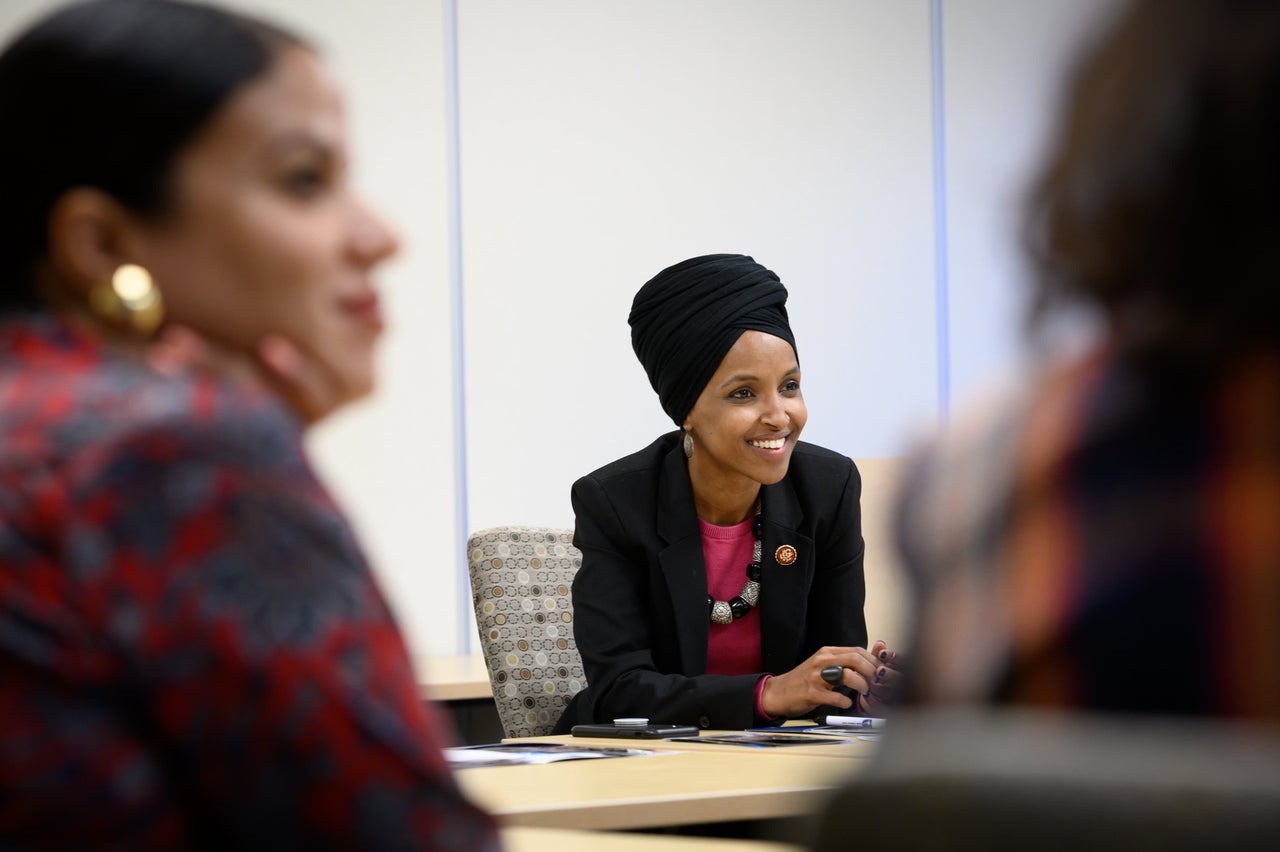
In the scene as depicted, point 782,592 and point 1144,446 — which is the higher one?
point 1144,446

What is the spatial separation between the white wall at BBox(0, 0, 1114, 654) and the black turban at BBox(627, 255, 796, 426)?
1.76m

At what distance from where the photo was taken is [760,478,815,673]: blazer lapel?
3.05 meters

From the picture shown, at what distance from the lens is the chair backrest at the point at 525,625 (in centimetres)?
322

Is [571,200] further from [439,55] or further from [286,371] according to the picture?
[286,371]

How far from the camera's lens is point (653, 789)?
5.69 feet

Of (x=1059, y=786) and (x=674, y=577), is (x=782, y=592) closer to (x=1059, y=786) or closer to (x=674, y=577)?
(x=674, y=577)

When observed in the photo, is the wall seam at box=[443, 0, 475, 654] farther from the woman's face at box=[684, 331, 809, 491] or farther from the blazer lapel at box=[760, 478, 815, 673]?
the blazer lapel at box=[760, 478, 815, 673]

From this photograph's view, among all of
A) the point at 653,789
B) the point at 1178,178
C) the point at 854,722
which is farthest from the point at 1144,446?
the point at 854,722

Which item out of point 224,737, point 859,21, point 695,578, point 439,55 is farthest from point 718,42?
point 224,737

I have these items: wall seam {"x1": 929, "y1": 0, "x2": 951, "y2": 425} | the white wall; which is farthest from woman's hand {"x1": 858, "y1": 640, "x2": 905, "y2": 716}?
wall seam {"x1": 929, "y1": 0, "x2": 951, "y2": 425}

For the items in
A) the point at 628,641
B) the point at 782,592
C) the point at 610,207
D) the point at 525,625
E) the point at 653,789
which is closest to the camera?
the point at 653,789

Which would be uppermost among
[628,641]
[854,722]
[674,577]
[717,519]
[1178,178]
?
[1178,178]

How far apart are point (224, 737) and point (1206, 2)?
0.53m

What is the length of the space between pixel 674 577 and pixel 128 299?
2.15 metres
